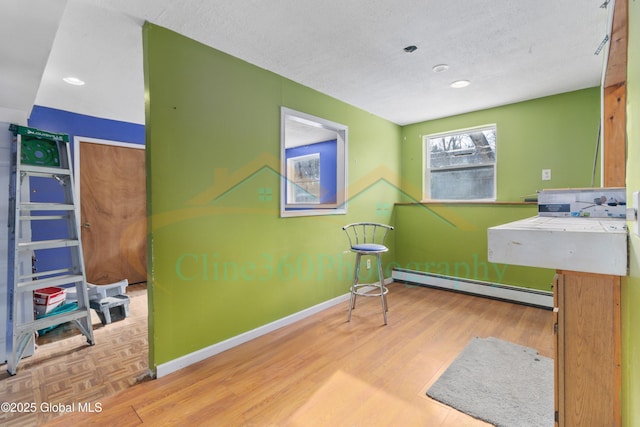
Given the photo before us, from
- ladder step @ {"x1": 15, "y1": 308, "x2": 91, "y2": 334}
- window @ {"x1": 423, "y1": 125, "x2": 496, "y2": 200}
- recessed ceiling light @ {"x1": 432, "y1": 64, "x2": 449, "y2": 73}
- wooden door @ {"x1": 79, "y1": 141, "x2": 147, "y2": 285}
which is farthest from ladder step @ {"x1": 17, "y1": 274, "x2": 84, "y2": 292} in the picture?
window @ {"x1": 423, "y1": 125, "x2": 496, "y2": 200}

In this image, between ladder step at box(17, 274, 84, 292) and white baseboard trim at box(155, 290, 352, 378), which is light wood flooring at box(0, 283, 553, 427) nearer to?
white baseboard trim at box(155, 290, 352, 378)

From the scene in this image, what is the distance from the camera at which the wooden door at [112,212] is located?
3797 millimetres

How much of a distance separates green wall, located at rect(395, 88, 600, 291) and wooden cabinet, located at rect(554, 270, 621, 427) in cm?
225

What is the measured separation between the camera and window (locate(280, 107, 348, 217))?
118 inches

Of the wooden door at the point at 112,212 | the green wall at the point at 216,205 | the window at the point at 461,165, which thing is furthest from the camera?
the wooden door at the point at 112,212

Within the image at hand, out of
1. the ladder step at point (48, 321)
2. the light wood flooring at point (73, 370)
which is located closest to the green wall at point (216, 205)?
the light wood flooring at point (73, 370)

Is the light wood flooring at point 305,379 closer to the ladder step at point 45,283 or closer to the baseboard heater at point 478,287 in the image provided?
the baseboard heater at point 478,287

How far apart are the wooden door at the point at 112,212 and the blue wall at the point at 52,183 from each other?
20 cm

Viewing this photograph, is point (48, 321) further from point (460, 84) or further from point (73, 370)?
point (460, 84)

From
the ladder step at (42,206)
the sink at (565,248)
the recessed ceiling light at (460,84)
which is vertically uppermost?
the recessed ceiling light at (460,84)

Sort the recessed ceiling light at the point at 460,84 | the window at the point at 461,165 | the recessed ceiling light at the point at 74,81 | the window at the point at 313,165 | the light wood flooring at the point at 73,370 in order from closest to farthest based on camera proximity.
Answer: the light wood flooring at the point at 73,370, the recessed ceiling light at the point at 74,81, the recessed ceiling light at the point at 460,84, the window at the point at 313,165, the window at the point at 461,165

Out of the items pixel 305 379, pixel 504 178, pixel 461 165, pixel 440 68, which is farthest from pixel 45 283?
pixel 504 178

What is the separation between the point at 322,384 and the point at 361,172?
244 cm

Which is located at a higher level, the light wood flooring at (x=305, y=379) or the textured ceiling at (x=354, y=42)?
the textured ceiling at (x=354, y=42)
